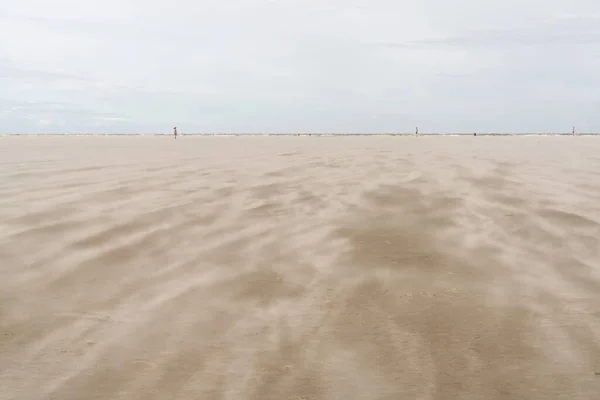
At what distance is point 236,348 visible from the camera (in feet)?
6.74

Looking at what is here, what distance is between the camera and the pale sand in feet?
5.97

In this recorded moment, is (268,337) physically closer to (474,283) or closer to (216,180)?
(474,283)

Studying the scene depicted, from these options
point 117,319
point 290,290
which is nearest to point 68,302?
point 117,319

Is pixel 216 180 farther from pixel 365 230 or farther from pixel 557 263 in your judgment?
pixel 557 263

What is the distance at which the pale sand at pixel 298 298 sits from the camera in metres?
1.82

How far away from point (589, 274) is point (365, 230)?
189 cm

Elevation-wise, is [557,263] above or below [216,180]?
below

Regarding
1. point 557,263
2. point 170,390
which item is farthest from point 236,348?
point 557,263

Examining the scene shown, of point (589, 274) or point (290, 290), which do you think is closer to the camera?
point (290, 290)

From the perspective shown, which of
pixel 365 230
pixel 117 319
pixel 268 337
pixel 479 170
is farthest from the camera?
pixel 479 170

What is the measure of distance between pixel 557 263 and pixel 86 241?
13.6 ft

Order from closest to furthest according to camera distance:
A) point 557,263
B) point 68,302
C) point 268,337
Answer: point 268,337 → point 68,302 → point 557,263

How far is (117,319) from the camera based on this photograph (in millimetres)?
2332

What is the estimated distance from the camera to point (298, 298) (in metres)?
2.60
